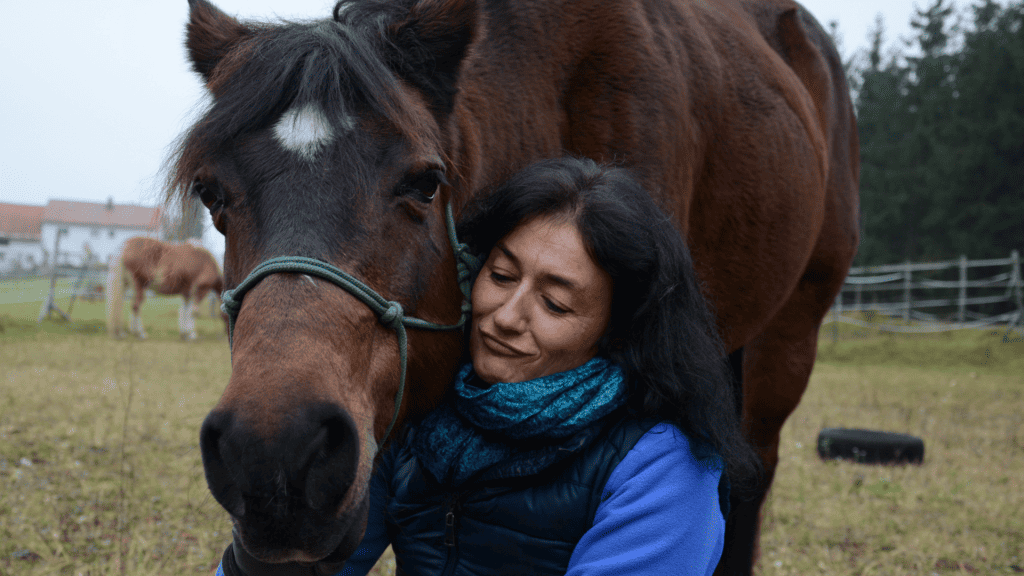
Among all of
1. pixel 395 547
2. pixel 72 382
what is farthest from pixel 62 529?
pixel 72 382

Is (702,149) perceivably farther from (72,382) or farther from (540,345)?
(72,382)

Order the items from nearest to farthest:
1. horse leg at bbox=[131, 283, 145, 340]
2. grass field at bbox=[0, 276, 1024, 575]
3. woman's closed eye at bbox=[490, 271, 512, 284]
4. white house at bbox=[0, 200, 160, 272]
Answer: woman's closed eye at bbox=[490, 271, 512, 284] → grass field at bbox=[0, 276, 1024, 575] → horse leg at bbox=[131, 283, 145, 340] → white house at bbox=[0, 200, 160, 272]

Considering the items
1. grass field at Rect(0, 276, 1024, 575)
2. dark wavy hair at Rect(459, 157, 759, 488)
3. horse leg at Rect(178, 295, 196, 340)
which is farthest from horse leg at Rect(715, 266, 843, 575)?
horse leg at Rect(178, 295, 196, 340)

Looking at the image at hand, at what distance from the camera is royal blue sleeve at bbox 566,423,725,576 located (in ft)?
4.21

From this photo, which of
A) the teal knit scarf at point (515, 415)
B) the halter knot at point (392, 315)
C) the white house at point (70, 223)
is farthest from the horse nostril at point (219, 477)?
the white house at point (70, 223)

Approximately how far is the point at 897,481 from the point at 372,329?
500 centimetres

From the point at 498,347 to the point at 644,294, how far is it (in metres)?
0.36

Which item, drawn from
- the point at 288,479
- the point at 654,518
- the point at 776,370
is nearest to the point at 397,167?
the point at 288,479

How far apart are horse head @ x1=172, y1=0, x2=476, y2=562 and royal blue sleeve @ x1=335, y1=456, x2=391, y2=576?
→ 0.27 meters

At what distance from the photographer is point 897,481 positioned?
16.4ft

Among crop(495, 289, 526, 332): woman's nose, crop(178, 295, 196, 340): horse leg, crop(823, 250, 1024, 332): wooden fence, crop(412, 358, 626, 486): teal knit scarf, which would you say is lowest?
crop(823, 250, 1024, 332): wooden fence

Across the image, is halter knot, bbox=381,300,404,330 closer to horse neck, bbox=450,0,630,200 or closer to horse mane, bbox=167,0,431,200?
horse mane, bbox=167,0,431,200

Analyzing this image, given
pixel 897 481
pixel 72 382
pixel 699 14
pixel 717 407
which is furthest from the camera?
pixel 72 382

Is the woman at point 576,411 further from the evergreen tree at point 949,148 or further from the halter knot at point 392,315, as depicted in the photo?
the evergreen tree at point 949,148
